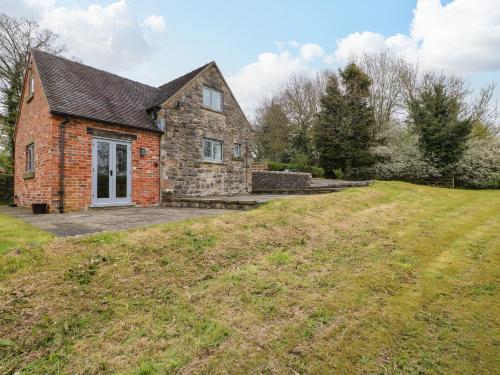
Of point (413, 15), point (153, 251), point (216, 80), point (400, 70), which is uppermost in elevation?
point (400, 70)

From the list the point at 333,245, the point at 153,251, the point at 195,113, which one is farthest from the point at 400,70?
the point at 153,251

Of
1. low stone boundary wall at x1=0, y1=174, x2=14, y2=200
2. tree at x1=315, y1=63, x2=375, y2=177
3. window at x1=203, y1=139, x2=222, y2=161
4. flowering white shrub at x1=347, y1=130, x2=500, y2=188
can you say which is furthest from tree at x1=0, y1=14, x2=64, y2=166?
flowering white shrub at x1=347, y1=130, x2=500, y2=188

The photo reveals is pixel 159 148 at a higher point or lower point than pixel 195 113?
lower

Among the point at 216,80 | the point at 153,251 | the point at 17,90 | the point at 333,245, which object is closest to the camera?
the point at 153,251

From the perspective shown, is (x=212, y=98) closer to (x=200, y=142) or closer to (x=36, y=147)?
(x=200, y=142)

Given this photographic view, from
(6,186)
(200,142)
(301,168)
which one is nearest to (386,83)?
(301,168)

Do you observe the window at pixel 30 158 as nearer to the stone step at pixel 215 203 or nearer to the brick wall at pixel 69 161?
the brick wall at pixel 69 161

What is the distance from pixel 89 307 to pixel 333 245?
4.18 m

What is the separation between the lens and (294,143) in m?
29.8

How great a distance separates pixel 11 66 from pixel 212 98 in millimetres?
17679

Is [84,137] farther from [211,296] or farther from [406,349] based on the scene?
[406,349]

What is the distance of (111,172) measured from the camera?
10.4 m

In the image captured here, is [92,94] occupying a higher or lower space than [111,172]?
higher

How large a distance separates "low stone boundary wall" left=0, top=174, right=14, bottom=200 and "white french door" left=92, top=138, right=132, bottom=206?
13.7 meters
